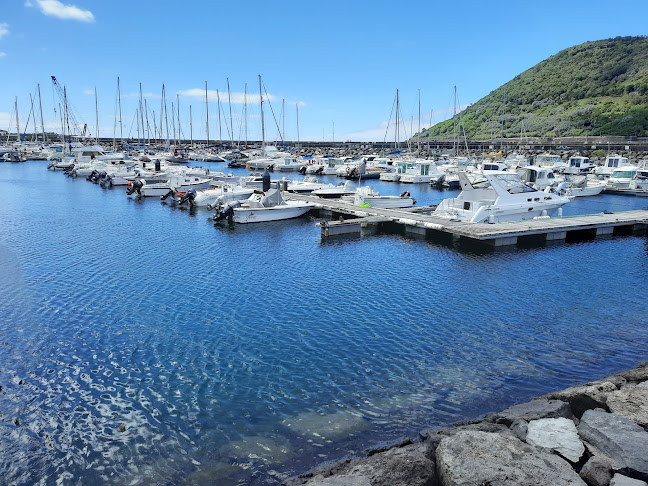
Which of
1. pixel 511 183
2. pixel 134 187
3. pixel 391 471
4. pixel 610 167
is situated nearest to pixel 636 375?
pixel 391 471

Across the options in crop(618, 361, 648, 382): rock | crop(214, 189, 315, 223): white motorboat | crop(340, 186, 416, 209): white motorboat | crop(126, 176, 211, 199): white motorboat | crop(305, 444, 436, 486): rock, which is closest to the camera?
crop(305, 444, 436, 486): rock

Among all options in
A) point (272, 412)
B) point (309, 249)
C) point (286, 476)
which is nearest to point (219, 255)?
point (309, 249)

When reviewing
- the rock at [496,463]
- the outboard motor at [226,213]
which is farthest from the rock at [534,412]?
the outboard motor at [226,213]

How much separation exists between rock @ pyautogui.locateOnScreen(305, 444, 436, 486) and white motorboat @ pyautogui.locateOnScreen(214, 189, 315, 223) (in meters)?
26.3

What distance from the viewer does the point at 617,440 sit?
7578mm

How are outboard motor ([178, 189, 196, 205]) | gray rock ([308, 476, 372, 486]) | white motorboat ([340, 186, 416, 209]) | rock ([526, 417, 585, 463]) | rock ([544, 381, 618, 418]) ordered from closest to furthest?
gray rock ([308, 476, 372, 486]) → rock ([526, 417, 585, 463]) → rock ([544, 381, 618, 418]) → white motorboat ([340, 186, 416, 209]) → outboard motor ([178, 189, 196, 205])

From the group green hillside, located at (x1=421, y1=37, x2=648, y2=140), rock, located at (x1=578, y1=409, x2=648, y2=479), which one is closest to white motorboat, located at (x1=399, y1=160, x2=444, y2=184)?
green hillside, located at (x1=421, y1=37, x2=648, y2=140)

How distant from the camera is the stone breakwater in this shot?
679 centimetres

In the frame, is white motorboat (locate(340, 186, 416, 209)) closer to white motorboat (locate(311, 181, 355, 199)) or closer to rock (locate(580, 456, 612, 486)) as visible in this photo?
white motorboat (locate(311, 181, 355, 199))

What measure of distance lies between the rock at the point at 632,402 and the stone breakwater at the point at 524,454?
0.6 inches

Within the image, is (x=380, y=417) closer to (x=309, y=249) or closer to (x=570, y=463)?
(x=570, y=463)

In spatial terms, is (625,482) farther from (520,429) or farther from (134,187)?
(134,187)

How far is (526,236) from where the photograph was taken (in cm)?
2738

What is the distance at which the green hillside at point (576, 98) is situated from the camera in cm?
10291
